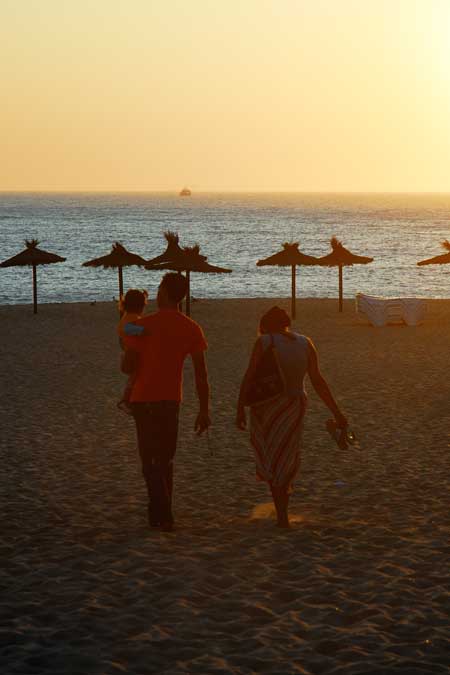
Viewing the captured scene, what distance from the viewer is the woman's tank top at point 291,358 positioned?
639cm

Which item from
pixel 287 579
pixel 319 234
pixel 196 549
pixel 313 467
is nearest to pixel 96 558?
pixel 196 549

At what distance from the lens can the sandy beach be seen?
184 inches

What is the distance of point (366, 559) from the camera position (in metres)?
6.06

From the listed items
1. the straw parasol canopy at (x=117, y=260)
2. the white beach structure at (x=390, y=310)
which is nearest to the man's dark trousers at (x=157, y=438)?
the white beach structure at (x=390, y=310)

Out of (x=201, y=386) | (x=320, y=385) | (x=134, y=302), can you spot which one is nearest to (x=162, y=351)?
(x=201, y=386)

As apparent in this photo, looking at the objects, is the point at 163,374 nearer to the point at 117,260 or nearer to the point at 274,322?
the point at 274,322

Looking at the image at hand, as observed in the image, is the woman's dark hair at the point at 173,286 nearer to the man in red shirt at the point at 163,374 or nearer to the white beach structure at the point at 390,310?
the man in red shirt at the point at 163,374

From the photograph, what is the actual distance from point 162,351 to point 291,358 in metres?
0.82

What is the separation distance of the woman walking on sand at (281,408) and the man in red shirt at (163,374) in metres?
0.34

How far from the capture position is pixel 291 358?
21.0 feet

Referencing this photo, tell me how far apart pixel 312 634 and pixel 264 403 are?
1875 mm

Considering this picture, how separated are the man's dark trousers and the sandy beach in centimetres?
42

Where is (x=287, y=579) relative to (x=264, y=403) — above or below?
below

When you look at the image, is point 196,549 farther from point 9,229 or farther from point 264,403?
point 9,229
